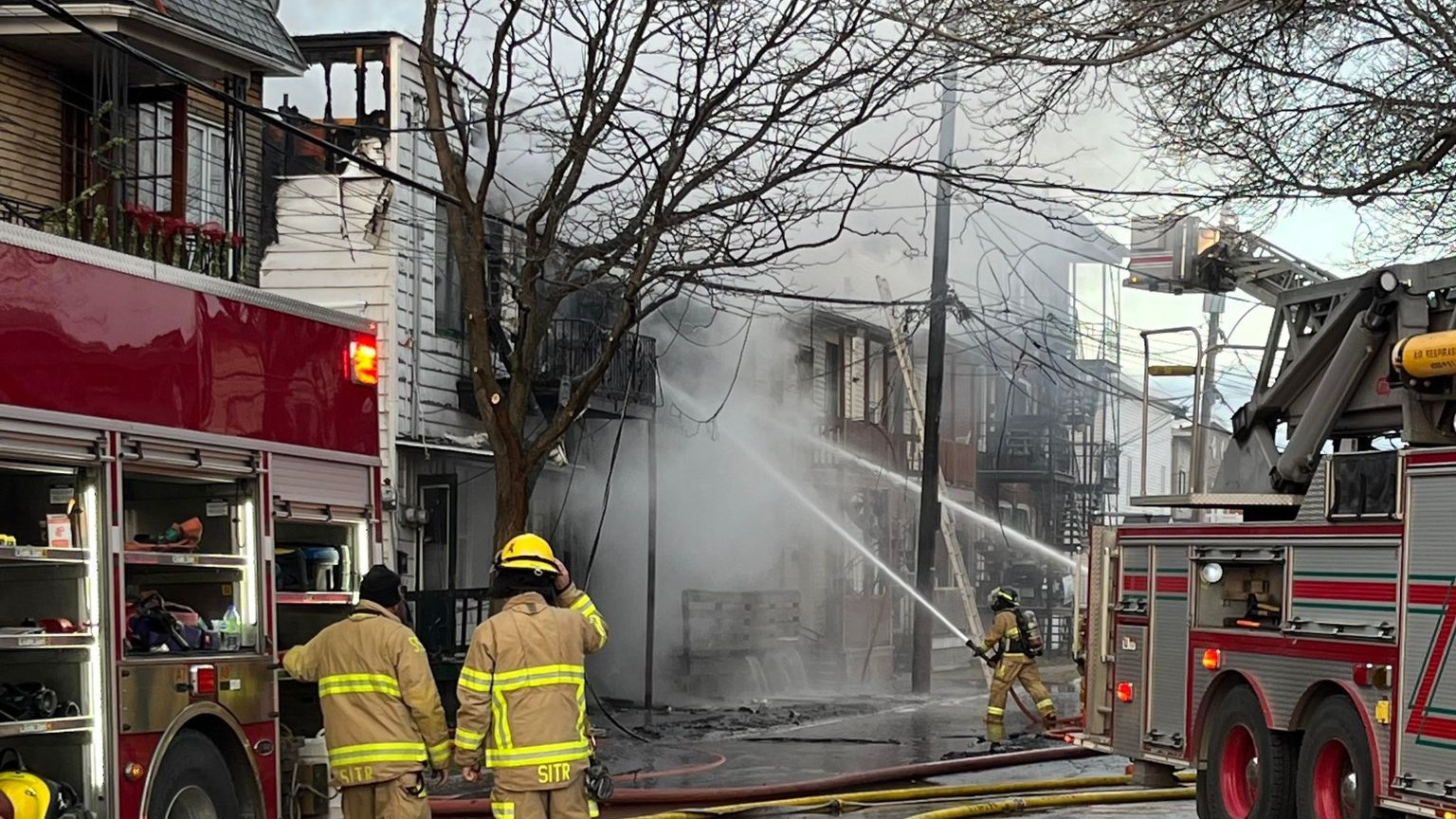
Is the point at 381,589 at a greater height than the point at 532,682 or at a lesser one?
greater

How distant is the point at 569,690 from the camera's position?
6707mm

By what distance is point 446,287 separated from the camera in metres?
18.7

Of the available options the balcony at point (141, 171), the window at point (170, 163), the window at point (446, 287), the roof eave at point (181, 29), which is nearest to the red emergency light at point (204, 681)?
the balcony at point (141, 171)

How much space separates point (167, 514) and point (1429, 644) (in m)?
5.28

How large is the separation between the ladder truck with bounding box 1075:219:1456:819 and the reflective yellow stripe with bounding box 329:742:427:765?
4.20m

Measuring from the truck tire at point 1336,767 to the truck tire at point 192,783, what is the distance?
4936 millimetres

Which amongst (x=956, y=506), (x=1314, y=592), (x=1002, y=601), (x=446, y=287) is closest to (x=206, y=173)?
(x=446, y=287)

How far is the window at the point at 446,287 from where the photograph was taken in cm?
1852

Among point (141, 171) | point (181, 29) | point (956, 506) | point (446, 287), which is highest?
point (181, 29)

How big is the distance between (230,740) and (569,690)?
1748 mm

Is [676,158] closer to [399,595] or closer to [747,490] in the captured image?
[399,595]

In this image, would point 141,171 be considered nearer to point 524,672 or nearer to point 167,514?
point 167,514

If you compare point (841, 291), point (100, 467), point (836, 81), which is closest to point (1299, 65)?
point (836, 81)

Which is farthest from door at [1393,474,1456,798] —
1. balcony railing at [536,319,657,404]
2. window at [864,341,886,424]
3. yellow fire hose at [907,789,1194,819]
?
window at [864,341,886,424]
